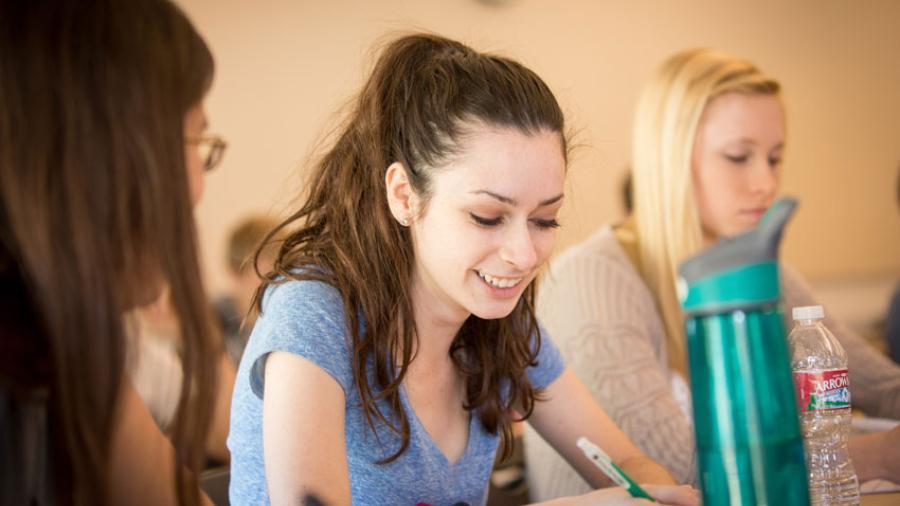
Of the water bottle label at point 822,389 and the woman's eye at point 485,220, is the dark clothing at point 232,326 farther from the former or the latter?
the water bottle label at point 822,389

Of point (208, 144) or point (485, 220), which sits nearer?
point (208, 144)

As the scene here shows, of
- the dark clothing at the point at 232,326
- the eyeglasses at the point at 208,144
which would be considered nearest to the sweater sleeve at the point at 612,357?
the eyeglasses at the point at 208,144

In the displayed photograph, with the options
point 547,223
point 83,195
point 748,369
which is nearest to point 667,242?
point 547,223

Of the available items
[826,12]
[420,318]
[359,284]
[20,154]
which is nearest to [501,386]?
[420,318]

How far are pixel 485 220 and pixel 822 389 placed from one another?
47 cm

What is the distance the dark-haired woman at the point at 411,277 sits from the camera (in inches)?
43.4

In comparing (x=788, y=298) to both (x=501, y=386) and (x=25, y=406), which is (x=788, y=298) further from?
(x=25, y=406)

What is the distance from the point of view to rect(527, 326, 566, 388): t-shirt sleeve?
54.6 inches

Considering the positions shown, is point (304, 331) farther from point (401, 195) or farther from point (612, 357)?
point (612, 357)

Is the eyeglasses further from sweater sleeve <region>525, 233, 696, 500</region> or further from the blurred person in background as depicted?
the blurred person in background

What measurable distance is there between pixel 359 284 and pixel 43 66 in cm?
53

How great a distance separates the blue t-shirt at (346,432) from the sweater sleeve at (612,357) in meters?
0.39

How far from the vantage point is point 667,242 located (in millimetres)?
1740

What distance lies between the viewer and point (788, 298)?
6.29 ft
